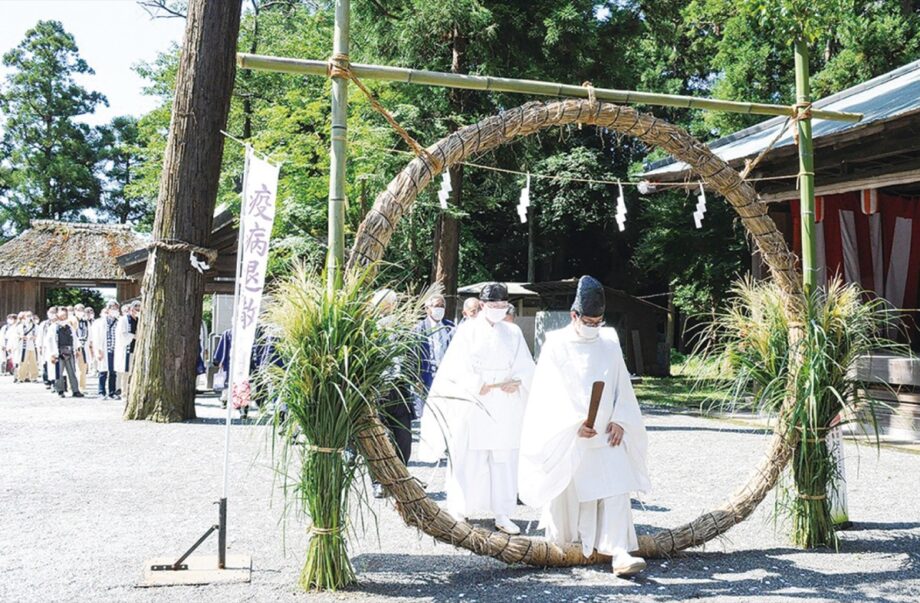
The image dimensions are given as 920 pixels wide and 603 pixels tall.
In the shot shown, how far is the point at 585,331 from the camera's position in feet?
16.5

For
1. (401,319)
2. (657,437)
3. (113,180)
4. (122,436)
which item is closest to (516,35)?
(657,437)

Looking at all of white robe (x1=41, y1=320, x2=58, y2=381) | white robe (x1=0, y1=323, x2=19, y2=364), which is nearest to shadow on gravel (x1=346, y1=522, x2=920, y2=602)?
white robe (x1=41, y1=320, x2=58, y2=381)

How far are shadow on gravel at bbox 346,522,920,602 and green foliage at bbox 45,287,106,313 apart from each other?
33.5 metres

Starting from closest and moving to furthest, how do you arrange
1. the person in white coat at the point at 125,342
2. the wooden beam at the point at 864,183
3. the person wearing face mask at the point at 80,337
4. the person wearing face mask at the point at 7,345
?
1. the wooden beam at the point at 864,183
2. the person in white coat at the point at 125,342
3. the person wearing face mask at the point at 80,337
4. the person wearing face mask at the point at 7,345

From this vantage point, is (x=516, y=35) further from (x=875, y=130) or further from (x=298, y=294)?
(x=298, y=294)

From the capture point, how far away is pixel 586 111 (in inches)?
207

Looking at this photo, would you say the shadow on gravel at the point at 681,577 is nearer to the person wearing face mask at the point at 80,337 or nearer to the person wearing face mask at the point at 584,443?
the person wearing face mask at the point at 584,443

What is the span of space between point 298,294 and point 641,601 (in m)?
2.45

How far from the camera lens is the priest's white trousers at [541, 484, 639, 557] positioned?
4.78m

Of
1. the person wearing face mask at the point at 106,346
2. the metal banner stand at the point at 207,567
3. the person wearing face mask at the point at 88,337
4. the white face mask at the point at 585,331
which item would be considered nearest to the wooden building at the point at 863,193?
the white face mask at the point at 585,331

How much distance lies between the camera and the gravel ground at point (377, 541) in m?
4.38

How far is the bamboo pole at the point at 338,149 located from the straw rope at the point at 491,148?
13 cm

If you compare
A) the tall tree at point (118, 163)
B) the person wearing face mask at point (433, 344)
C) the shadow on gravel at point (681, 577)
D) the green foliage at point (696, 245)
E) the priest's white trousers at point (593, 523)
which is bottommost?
the shadow on gravel at point (681, 577)

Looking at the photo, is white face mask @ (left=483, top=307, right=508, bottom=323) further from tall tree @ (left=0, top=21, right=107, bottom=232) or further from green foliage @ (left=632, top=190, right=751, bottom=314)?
tall tree @ (left=0, top=21, right=107, bottom=232)
